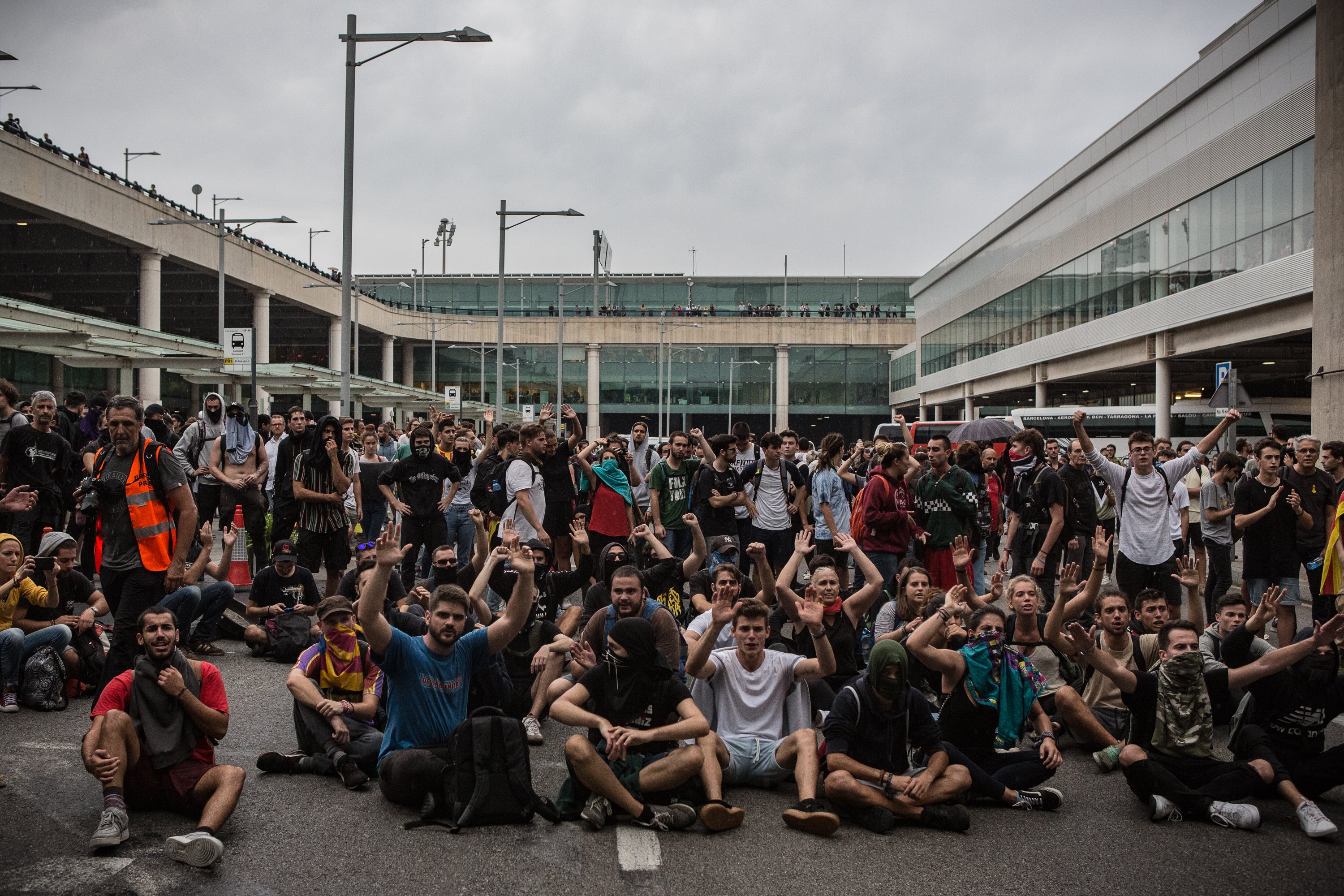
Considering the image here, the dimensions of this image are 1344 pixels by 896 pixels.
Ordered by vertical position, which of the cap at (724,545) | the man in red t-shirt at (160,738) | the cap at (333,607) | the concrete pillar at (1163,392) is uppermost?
the concrete pillar at (1163,392)

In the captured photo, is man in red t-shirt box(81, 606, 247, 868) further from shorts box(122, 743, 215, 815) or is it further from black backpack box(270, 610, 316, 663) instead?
black backpack box(270, 610, 316, 663)

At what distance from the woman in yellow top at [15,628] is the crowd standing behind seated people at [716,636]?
0.07ft

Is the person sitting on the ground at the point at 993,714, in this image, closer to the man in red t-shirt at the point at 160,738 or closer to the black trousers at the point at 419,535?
the man in red t-shirt at the point at 160,738

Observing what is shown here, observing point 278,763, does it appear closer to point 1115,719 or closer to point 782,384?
point 1115,719

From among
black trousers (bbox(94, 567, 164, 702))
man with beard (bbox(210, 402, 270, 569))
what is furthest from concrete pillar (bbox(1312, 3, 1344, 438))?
black trousers (bbox(94, 567, 164, 702))

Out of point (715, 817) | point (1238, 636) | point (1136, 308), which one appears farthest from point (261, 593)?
point (1136, 308)

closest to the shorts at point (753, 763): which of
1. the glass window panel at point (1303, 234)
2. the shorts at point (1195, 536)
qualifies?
the shorts at point (1195, 536)

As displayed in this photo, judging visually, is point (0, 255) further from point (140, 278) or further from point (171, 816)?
point (171, 816)

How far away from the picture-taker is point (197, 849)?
464 centimetres

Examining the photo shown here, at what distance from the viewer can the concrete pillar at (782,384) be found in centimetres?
7338

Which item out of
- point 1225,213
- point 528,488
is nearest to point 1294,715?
point 528,488

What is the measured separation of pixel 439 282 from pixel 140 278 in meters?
46.6

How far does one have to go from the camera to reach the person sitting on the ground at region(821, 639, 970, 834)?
5367 mm

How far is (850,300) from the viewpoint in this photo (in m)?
83.8
